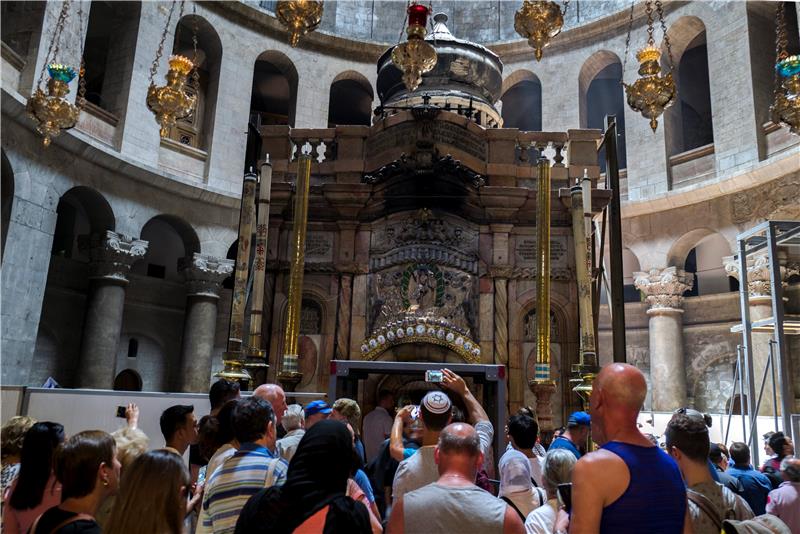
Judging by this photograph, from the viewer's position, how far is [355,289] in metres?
11.3

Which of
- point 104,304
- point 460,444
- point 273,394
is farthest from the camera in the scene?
point 104,304

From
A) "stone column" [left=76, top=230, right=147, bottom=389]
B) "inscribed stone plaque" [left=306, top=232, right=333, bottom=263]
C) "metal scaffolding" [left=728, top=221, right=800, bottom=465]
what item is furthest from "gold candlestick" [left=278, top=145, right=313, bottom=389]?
"stone column" [left=76, top=230, right=147, bottom=389]

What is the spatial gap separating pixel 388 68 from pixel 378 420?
29.4ft

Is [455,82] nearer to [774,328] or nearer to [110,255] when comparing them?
[774,328]

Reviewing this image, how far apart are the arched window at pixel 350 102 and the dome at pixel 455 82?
29.6ft

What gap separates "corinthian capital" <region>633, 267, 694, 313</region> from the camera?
17641 mm

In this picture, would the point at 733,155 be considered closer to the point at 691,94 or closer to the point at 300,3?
the point at 691,94

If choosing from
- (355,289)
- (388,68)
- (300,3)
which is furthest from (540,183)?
(388,68)

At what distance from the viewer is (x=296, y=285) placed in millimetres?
9734

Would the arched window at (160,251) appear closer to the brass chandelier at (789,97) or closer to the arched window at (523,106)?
the arched window at (523,106)

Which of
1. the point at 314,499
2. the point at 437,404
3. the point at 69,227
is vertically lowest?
the point at 314,499

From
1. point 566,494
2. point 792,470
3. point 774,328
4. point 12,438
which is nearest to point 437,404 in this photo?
point 566,494

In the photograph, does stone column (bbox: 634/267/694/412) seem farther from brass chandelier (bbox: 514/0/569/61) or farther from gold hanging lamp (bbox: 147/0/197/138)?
gold hanging lamp (bbox: 147/0/197/138)

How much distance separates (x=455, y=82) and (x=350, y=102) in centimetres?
1199
